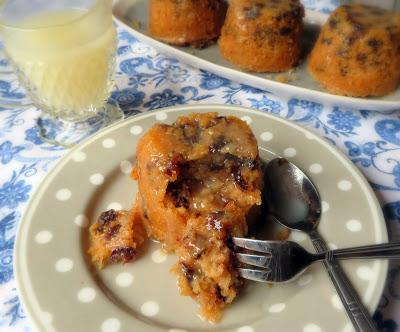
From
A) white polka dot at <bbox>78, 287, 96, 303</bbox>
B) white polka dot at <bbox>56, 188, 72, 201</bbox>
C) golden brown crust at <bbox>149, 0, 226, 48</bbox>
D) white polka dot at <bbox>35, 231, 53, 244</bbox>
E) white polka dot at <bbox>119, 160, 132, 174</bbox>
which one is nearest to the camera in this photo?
white polka dot at <bbox>78, 287, 96, 303</bbox>

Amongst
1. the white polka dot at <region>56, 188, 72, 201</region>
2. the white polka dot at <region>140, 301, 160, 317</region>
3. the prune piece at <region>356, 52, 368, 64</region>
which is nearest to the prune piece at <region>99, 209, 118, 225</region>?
the white polka dot at <region>56, 188, 72, 201</region>

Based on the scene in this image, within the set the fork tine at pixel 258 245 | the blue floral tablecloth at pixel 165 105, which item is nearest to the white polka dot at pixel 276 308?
the fork tine at pixel 258 245

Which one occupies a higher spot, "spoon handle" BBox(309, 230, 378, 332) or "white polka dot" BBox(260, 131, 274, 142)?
"spoon handle" BBox(309, 230, 378, 332)

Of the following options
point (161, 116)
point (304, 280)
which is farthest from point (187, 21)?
point (304, 280)

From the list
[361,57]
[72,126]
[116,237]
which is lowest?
[72,126]

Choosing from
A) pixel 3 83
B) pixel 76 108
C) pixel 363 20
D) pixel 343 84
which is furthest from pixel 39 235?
pixel 363 20

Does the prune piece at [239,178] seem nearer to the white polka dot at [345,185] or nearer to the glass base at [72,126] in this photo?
the white polka dot at [345,185]

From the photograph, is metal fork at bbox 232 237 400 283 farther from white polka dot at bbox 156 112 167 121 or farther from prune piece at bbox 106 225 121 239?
white polka dot at bbox 156 112 167 121

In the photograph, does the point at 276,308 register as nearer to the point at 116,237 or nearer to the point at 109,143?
the point at 116,237

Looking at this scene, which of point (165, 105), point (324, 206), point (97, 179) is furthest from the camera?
point (165, 105)
